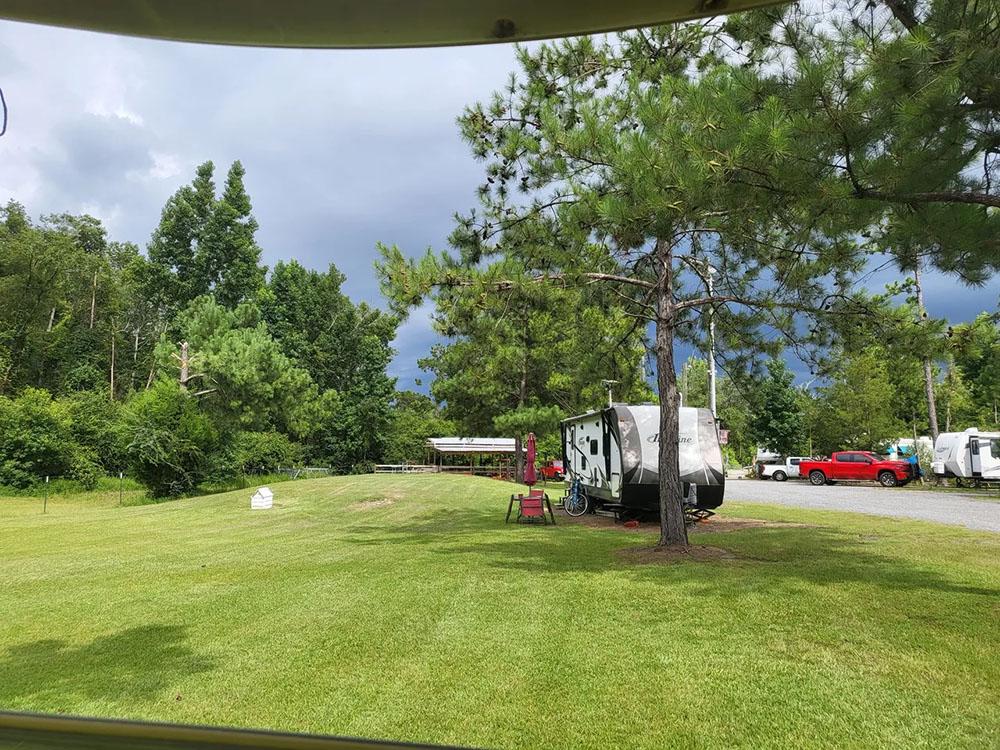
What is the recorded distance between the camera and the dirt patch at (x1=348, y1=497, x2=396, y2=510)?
1861cm

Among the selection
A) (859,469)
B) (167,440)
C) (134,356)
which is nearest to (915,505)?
(859,469)

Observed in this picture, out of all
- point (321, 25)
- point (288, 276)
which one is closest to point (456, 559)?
point (321, 25)

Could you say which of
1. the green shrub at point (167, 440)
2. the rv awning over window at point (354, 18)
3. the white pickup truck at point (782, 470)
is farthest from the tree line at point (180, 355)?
the white pickup truck at point (782, 470)

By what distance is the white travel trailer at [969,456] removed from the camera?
76.4 ft

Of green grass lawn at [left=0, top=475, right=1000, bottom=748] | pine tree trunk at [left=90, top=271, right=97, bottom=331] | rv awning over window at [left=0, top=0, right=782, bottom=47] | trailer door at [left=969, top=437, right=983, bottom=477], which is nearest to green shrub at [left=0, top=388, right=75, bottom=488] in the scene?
pine tree trunk at [left=90, top=271, right=97, bottom=331]

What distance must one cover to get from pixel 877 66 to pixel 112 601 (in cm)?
835

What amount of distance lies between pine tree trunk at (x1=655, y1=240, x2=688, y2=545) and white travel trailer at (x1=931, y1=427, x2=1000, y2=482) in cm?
1969

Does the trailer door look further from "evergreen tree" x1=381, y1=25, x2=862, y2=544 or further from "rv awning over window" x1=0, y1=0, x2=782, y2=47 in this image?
"rv awning over window" x1=0, y1=0, x2=782, y2=47

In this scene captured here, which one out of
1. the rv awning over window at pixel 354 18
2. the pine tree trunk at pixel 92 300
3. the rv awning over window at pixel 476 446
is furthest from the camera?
the pine tree trunk at pixel 92 300

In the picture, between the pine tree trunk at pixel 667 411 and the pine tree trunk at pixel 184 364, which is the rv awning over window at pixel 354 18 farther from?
the pine tree trunk at pixel 184 364

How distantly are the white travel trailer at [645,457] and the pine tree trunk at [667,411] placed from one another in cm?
305

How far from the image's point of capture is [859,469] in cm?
2892

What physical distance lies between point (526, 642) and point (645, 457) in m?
8.82

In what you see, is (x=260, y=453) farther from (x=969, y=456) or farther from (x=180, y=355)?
(x=969, y=456)
